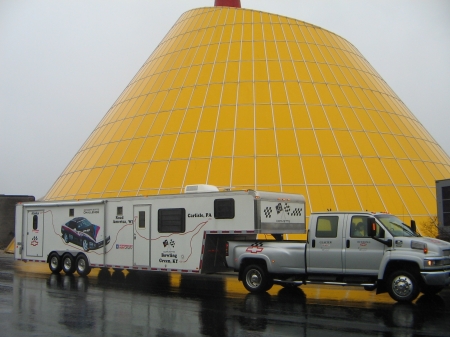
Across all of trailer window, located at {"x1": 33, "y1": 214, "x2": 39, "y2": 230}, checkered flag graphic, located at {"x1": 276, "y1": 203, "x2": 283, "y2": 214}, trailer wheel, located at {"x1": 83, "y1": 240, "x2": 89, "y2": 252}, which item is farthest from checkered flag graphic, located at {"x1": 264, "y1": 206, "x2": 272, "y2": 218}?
trailer window, located at {"x1": 33, "y1": 214, "x2": 39, "y2": 230}

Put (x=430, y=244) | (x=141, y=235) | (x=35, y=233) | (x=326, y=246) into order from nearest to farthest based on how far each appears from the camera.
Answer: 1. (x=430, y=244)
2. (x=326, y=246)
3. (x=141, y=235)
4. (x=35, y=233)

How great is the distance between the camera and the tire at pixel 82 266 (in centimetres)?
2062

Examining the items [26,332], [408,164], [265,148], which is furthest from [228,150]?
[26,332]

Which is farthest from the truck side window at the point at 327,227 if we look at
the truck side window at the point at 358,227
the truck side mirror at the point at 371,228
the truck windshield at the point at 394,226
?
the truck windshield at the point at 394,226

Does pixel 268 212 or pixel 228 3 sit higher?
pixel 228 3

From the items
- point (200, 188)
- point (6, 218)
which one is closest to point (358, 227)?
point (200, 188)

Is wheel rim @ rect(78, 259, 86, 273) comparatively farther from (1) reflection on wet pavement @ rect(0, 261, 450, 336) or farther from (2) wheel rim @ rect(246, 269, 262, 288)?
(2) wheel rim @ rect(246, 269, 262, 288)

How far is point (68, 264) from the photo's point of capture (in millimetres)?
21375

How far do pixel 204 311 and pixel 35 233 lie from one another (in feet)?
42.1

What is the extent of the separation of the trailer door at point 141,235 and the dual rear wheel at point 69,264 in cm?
295

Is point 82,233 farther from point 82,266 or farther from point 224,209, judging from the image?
point 224,209

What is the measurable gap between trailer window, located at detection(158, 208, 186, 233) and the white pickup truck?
2.10 m

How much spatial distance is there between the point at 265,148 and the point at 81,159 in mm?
13192

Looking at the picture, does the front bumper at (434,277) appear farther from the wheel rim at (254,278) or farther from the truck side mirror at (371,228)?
the wheel rim at (254,278)
